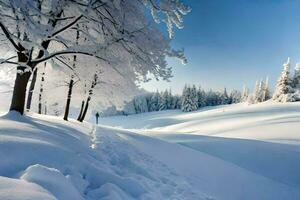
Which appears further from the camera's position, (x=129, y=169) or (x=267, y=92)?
(x=267, y=92)

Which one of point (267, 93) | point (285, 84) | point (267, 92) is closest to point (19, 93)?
point (285, 84)

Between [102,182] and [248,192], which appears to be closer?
[102,182]

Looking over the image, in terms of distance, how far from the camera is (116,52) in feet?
36.3

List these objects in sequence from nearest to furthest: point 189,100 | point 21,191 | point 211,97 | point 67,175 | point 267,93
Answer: point 21,191
point 67,175
point 267,93
point 189,100
point 211,97

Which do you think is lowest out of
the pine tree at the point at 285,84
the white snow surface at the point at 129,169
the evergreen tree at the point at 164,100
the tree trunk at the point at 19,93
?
the white snow surface at the point at 129,169

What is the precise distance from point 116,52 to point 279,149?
9.08 m

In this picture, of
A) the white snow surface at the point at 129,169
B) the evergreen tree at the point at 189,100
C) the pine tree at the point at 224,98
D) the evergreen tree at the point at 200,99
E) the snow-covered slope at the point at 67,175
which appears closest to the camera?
the snow-covered slope at the point at 67,175

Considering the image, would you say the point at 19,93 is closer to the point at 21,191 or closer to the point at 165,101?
the point at 21,191

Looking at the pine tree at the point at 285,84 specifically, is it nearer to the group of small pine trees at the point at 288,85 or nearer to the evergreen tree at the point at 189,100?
the group of small pine trees at the point at 288,85

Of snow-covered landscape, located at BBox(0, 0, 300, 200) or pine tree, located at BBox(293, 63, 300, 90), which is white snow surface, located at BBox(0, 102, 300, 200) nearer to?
snow-covered landscape, located at BBox(0, 0, 300, 200)

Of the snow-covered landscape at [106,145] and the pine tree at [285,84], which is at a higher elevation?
the pine tree at [285,84]

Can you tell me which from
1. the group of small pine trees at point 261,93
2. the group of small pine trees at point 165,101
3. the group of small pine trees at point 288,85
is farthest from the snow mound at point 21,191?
the group of small pine trees at point 165,101

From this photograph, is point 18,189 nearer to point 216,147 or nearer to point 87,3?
A: point 87,3

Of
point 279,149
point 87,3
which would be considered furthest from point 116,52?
point 279,149
